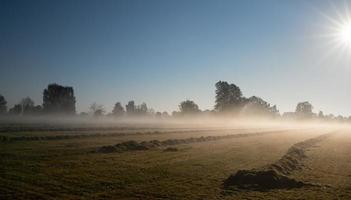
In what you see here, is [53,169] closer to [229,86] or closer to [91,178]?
[91,178]

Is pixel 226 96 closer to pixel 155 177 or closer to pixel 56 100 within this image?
pixel 56 100

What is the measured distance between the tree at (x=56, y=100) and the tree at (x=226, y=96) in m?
77.0

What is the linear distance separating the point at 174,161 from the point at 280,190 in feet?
42.7

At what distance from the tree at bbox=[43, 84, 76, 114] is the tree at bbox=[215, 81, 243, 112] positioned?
76951 mm

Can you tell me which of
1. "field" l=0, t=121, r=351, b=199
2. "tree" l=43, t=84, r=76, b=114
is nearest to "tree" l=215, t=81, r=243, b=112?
"tree" l=43, t=84, r=76, b=114

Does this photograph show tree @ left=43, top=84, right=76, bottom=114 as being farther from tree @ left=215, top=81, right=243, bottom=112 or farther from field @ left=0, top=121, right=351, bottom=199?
field @ left=0, top=121, right=351, bottom=199

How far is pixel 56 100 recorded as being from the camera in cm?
18650

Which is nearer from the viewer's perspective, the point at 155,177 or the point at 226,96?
the point at 155,177

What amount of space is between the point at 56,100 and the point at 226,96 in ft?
283

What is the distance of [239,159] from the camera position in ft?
118

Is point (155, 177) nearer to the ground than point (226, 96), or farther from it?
nearer to the ground

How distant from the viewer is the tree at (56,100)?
606ft

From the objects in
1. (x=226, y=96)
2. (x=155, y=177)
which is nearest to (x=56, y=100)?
(x=226, y=96)

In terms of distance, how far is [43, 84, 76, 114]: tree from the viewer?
606ft
